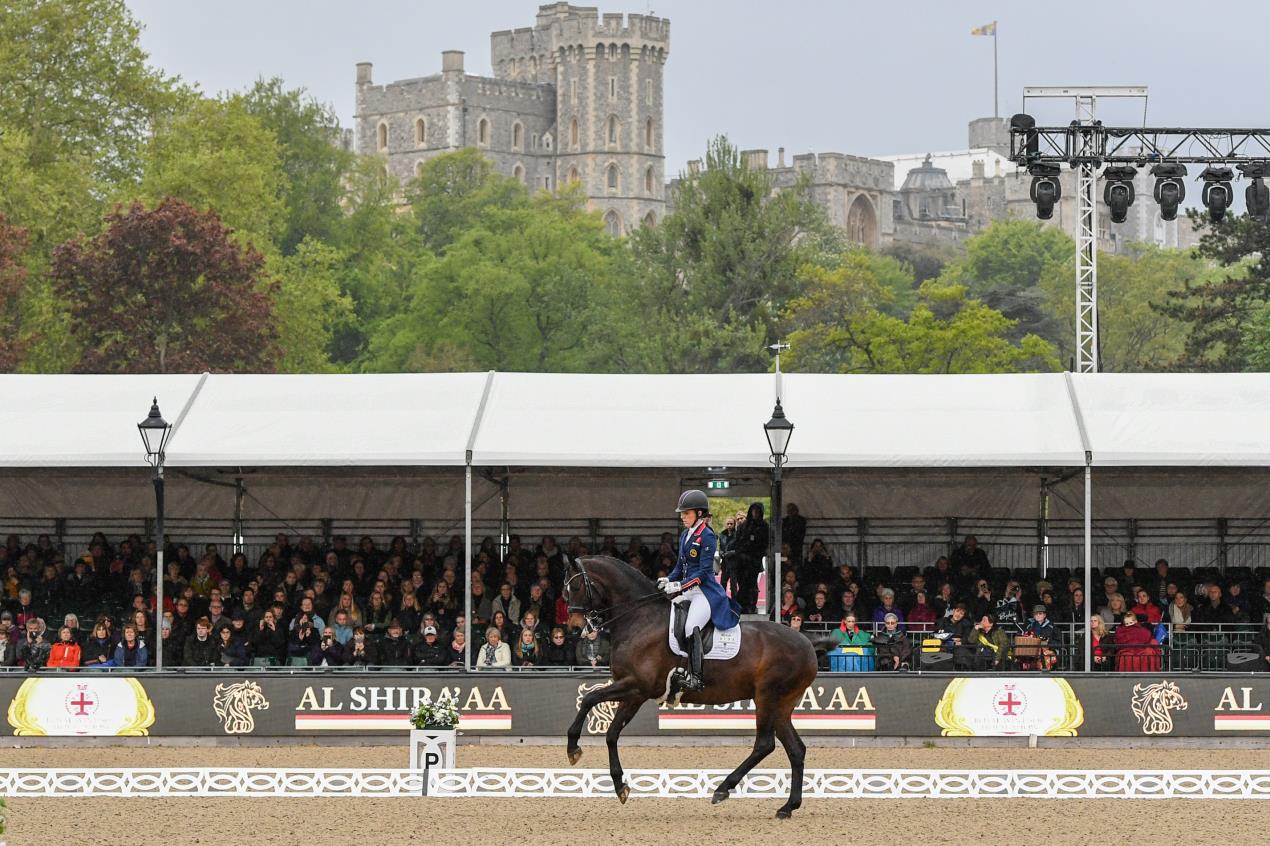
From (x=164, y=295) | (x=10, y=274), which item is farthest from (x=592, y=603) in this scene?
(x=164, y=295)

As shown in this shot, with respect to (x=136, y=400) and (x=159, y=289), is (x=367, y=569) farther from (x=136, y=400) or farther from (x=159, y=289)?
(x=159, y=289)

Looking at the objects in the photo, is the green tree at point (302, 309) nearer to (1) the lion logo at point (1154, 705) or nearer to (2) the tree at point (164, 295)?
(2) the tree at point (164, 295)

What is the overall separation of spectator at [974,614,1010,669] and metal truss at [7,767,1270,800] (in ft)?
14.6

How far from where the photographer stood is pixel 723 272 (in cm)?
6862

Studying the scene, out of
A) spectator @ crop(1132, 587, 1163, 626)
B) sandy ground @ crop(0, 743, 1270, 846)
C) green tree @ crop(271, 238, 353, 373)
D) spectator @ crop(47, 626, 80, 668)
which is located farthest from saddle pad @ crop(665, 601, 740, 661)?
green tree @ crop(271, 238, 353, 373)

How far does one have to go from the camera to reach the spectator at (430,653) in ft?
68.9

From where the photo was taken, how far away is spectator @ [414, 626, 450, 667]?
21016 millimetres

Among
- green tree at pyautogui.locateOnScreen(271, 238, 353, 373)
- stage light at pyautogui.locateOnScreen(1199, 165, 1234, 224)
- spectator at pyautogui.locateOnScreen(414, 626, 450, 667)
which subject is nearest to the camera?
spectator at pyautogui.locateOnScreen(414, 626, 450, 667)

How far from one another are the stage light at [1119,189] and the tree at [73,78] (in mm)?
34597

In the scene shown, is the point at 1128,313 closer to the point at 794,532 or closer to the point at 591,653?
the point at 794,532

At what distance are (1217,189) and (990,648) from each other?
33.1ft

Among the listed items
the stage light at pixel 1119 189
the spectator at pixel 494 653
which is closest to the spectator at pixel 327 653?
the spectator at pixel 494 653

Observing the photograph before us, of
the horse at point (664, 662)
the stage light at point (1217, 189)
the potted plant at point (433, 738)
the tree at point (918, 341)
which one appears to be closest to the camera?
the horse at point (664, 662)

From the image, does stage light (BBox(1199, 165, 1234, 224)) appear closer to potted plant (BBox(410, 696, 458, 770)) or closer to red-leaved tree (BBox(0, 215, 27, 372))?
potted plant (BBox(410, 696, 458, 770))
